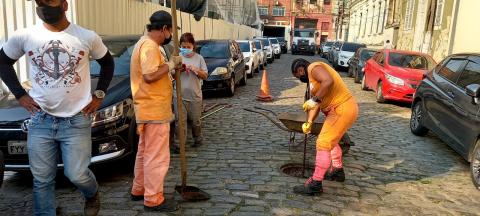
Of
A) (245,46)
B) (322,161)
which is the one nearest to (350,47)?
(245,46)

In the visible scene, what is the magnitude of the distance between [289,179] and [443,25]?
14725 mm

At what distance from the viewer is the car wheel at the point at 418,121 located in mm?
7773

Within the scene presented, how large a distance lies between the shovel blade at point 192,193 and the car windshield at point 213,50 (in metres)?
7.88

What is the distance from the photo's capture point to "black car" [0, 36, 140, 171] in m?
4.44

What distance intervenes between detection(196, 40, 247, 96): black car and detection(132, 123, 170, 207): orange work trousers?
282 inches

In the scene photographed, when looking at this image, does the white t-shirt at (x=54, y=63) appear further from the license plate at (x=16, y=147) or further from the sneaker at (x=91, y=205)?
the license plate at (x=16, y=147)

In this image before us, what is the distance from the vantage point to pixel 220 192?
4.70 metres

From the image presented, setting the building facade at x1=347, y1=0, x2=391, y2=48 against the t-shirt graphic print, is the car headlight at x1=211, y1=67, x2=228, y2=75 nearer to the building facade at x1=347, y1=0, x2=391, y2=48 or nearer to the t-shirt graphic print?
the t-shirt graphic print

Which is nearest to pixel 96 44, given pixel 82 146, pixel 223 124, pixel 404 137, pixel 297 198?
pixel 82 146

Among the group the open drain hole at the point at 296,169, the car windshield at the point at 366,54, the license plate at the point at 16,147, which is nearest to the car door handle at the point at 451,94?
the open drain hole at the point at 296,169

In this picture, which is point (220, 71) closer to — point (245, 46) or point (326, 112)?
point (245, 46)

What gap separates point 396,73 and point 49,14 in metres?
9.81

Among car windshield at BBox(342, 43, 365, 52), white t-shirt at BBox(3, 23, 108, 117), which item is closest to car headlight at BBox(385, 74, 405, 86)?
white t-shirt at BBox(3, 23, 108, 117)

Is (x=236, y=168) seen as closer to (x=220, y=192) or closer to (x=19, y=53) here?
(x=220, y=192)
